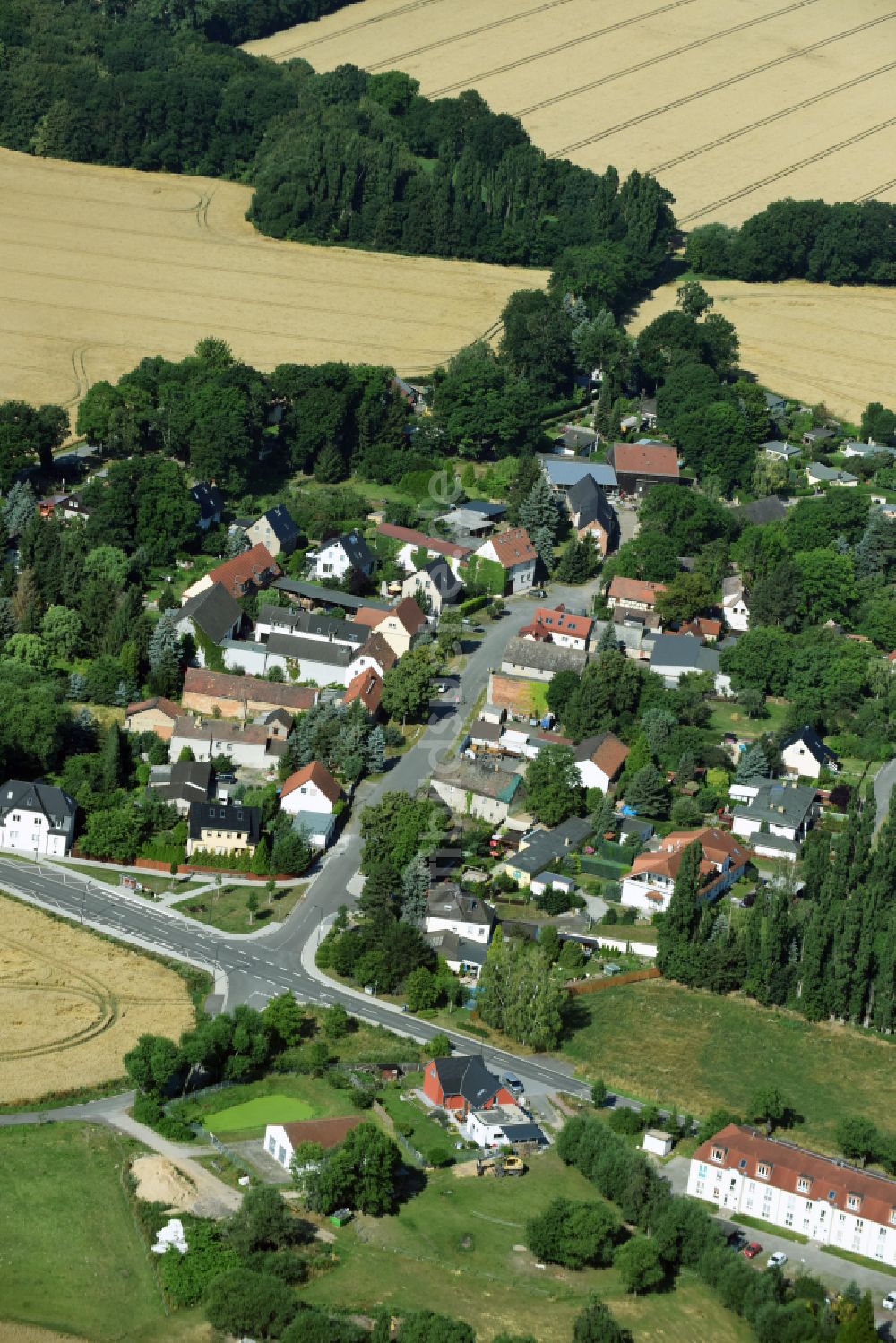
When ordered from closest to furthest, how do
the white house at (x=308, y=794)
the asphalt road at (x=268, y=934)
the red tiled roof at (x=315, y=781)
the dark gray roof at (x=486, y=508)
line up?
1. the asphalt road at (x=268, y=934)
2. the white house at (x=308, y=794)
3. the red tiled roof at (x=315, y=781)
4. the dark gray roof at (x=486, y=508)

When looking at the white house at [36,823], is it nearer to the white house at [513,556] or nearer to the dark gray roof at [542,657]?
the dark gray roof at [542,657]

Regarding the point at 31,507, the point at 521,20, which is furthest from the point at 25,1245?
the point at 521,20

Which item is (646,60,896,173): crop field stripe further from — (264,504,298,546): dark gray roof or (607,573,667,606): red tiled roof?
(607,573,667,606): red tiled roof

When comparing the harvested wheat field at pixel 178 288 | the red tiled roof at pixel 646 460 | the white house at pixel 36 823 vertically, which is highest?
the harvested wheat field at pixel 178 288

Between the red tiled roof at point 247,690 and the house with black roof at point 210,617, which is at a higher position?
the house with black roof at point 210,617

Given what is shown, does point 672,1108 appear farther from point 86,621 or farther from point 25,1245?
point 86,621

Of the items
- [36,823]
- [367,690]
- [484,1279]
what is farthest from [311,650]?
[484,1279]

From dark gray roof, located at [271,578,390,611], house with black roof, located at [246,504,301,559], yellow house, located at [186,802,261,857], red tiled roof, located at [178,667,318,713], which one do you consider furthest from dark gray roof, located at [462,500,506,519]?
yellow house, located at [186,802,261,857]

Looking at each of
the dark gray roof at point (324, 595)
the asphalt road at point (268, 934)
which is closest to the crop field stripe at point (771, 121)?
the dark gray roof at point (324, 595)
